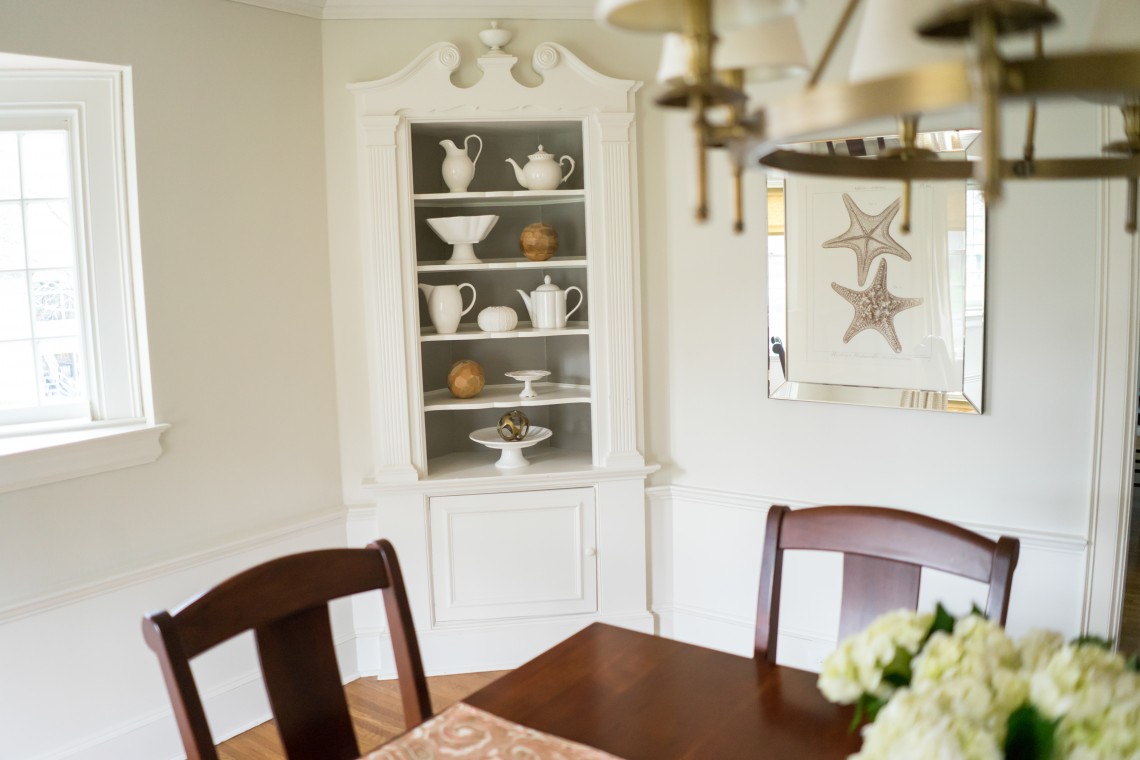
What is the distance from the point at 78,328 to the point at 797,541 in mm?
2108

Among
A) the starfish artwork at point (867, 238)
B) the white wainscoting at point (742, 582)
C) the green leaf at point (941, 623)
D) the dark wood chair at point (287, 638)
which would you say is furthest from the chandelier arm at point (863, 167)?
the white wainscoting at point (742, 582)

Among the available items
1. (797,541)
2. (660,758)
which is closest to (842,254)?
(797,541)

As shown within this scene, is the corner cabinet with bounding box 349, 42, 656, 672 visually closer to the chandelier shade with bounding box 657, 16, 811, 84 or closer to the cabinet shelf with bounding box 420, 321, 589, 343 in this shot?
the cabinet shelf with bounding box 420, 321, 589, 343

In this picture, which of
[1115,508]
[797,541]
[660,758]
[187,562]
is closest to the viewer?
[660,758]

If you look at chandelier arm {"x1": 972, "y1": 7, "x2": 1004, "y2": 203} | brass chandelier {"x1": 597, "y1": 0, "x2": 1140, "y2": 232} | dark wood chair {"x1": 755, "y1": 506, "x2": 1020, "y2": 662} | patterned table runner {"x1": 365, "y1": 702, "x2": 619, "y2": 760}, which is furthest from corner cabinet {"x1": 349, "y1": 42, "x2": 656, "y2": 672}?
chandelier arm {"x1": 972, "y1": 7, "x2": 1004, "y2": 203}

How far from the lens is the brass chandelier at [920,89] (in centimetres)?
74

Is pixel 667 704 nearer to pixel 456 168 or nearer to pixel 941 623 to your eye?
pixel 941 623

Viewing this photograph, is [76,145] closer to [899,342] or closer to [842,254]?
[842,254]

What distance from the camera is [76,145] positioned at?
8.73 ft

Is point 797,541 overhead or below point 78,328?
below

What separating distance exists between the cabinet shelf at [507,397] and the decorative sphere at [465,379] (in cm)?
3

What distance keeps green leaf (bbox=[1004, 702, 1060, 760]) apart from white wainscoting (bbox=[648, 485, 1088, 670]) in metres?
1.96

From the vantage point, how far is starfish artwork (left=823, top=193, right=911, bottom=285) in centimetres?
279

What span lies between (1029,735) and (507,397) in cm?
252
